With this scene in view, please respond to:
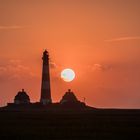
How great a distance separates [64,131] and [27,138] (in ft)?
21.0

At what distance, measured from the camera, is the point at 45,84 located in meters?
99.7

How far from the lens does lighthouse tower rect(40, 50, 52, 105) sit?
3930 inches

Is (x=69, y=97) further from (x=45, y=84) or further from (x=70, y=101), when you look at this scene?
(x=45, y=84)

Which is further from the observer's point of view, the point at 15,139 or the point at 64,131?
the point at 64,131

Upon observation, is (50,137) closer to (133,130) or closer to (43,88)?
(133,130)

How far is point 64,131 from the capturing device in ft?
143

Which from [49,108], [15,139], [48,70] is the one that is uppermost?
[48,70]

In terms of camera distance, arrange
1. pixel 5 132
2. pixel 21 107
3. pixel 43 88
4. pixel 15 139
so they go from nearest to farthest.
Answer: pixel 15 139, pixel 5 132, pixel 43 88, pixel 21 107

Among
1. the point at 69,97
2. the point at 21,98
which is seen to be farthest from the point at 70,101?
the point at 21,98

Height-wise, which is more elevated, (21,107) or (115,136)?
(21,107)

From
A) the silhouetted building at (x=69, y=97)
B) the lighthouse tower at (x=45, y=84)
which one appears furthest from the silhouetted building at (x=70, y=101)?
the lighthouse tower at (x=45, y=84)

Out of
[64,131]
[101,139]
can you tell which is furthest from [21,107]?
[101,139]

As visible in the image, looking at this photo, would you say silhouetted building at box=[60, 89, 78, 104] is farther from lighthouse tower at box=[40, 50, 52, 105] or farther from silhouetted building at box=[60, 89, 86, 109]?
lighthouse tower at box=[40, 50, 52, 105]

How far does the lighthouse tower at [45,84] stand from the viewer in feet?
327
